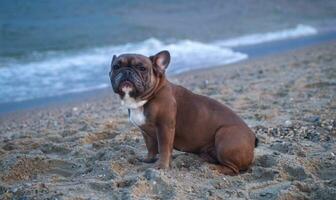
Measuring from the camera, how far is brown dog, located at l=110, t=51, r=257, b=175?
181 inches

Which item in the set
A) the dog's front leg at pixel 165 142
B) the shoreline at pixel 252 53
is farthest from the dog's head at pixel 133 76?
the shoreline at pixel 252 53

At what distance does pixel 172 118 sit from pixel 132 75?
0.54 m

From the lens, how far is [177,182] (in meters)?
4.39

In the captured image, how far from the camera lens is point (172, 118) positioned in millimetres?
4766

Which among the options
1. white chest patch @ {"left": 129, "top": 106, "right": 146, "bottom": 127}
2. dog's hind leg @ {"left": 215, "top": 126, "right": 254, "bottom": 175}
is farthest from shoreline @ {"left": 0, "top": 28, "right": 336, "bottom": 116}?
dog's hind leg @ {"left": 215, "top": 126, "right": 254, "bottom": 175}

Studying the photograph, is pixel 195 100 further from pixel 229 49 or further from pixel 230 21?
pixel 230 21

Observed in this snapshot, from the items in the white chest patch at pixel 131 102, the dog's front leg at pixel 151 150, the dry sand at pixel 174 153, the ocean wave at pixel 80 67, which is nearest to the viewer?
the dry sand at pixel 174 153

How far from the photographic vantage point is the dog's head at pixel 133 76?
14.8 feet

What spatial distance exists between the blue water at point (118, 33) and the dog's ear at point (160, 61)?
560 cm

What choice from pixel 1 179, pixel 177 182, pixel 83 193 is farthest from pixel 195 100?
pixel 1 179

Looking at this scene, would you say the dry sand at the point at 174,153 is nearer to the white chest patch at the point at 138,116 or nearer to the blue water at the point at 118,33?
the white chest patch at the point at 138,116

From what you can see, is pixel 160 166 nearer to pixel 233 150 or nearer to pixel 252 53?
pixel 233 150

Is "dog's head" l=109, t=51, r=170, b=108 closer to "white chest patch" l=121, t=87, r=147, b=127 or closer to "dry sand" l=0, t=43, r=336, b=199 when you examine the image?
"white chest patch" l=121, t=87, r=147, b=127

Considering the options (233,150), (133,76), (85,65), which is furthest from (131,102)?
(85,65)
